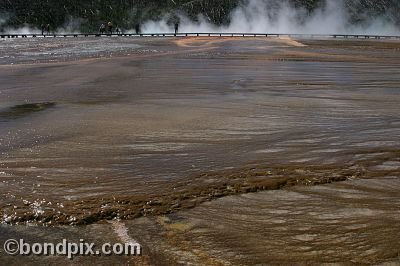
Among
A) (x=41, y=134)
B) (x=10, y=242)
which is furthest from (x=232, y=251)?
(x=41, y=134)

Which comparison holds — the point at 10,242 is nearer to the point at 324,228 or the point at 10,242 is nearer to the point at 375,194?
the point at 324,228

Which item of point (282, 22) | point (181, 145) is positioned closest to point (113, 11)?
point (282, 22)

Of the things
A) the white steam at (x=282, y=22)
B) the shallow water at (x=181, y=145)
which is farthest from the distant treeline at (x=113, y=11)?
the shallow water at (x=181, y=145)

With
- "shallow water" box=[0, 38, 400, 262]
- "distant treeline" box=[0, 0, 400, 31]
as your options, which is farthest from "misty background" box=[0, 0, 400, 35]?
"shallow water" box=[0, 38, 400, 262]

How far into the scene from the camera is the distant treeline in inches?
3580

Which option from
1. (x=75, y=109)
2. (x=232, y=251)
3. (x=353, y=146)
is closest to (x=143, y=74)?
(x=75, y=109)

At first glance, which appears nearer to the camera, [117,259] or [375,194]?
[117,259]

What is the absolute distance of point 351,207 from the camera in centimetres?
332

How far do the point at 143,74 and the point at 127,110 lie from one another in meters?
5.59

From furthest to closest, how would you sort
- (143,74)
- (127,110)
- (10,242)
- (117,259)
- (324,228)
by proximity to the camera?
(143,74) < (127,110) < (324,228) < (10,242) < (117,259)

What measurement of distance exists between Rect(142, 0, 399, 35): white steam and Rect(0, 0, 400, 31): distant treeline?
2.36m

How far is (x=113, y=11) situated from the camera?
10356 cm

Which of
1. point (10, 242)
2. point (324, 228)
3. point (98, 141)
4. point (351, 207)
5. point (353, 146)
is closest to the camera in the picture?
point (10, 242)

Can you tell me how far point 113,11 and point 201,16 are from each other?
20355 mm
